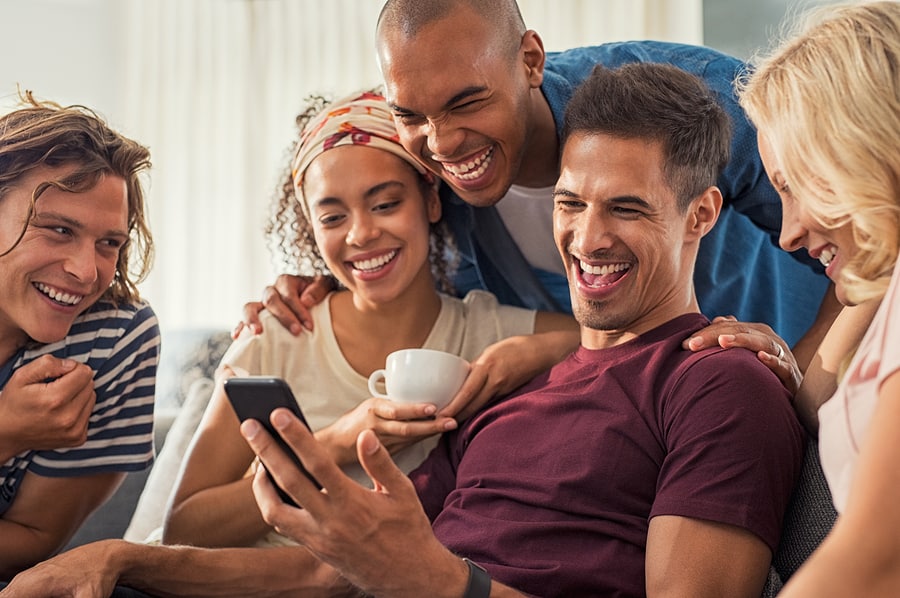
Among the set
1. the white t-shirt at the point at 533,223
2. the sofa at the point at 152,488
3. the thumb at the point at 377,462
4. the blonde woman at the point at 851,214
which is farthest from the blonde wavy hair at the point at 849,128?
the sofa at the point at 152,488

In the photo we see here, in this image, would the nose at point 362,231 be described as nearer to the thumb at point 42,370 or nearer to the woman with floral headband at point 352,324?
the woman with floral headband at point 352,324

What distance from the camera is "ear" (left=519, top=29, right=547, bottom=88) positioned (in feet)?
6.68

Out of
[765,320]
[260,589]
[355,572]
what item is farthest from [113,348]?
[765,320]

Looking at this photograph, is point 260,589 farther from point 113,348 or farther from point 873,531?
point 873,531

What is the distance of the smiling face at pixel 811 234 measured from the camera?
3.90 ft

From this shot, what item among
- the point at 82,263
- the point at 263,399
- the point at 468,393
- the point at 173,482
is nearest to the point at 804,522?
the point at 468,393

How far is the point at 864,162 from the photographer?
1072 millimetres

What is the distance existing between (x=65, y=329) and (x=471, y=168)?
Result: 80cm

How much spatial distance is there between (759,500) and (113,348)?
→ 1.23 metres

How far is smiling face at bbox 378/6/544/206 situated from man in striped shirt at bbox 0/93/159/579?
531mm

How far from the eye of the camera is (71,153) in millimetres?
1854

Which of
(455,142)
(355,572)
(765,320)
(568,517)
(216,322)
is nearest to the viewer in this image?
(355,572)

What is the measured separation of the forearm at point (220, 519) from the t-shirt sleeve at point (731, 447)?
0.79 metres

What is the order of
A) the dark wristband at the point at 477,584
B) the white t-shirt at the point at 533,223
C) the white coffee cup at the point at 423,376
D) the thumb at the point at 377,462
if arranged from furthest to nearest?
1. the white t-shirt at the point at 533,223
2. the white coffee cup at the point at 423,376
3. the dark wristband at the point at 477,584
4. the thumb at the point at 377,462
